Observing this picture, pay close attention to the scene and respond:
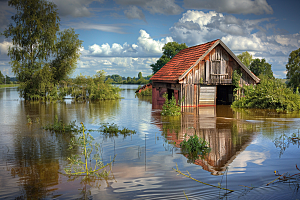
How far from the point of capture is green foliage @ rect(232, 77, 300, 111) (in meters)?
23.0

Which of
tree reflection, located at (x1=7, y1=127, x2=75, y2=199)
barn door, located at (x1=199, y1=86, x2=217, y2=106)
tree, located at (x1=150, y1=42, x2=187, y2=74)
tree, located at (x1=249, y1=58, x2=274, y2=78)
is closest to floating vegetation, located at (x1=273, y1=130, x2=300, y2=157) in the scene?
tree reflection, located at (x1=7, y1=127, x2=75, y2=199)

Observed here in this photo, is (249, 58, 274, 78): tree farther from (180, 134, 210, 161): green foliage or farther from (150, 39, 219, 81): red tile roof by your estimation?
(180, 134, 210, 161): green foliage

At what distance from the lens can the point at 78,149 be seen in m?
10.4

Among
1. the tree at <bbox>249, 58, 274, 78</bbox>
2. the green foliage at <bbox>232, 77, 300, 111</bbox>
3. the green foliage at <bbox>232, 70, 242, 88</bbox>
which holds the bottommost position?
the green foliage at <bbox>232, 77, 300, 111</bbox>

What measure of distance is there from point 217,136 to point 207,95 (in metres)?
13.5

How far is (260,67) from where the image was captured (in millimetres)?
72125

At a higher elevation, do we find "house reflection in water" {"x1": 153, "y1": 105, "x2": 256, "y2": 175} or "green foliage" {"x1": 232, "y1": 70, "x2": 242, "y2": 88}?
"green foliage" {"x1": 232, "y1": 70, "x2": 242, "y2": 88}

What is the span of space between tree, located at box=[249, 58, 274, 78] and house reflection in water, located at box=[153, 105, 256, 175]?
60772mm

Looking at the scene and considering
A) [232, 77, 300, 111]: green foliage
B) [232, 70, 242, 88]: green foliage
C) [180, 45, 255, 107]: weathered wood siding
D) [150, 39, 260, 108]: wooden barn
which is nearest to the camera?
[232, 77, 300, 111]: green foliage

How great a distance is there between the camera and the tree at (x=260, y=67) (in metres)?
72.2

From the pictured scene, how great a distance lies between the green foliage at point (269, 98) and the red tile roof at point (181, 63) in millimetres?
5555

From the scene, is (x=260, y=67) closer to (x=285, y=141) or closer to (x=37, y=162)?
(x=285, y=141)

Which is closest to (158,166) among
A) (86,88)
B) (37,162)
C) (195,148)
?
(195,148)

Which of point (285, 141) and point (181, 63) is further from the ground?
point (181, 63)
